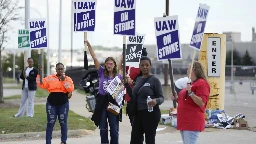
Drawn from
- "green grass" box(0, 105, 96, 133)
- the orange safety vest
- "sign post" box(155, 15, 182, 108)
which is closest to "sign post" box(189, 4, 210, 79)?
"sign post" box(155, 15, 182, 108)

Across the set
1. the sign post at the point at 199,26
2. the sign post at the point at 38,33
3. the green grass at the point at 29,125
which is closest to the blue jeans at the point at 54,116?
the green grass at the point at 29,125

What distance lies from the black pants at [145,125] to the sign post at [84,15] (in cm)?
268

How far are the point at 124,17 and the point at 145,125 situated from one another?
2.31 meters

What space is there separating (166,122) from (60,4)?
27436mm

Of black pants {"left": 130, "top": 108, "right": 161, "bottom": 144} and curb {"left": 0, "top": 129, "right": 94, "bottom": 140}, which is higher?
black pants {"left": 130, "top": 108, "right": 161, "bottom": 144}

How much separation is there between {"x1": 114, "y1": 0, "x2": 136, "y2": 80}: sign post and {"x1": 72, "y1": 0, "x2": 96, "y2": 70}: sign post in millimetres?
865

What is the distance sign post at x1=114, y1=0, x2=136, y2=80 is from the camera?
10773mm

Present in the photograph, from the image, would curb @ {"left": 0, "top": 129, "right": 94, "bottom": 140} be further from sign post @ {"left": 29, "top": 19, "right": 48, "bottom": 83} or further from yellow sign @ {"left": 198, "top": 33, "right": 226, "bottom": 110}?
yellow sign @ {"left": 198, "top": 33, "right": 226, "bottom": 110}

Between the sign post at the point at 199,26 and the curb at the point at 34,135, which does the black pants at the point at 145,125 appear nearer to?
the sign post at the point at 199,26

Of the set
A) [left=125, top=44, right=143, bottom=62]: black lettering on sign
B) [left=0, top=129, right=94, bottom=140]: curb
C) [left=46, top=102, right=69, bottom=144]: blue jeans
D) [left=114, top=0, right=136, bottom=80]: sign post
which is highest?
[left=114, top=0, right=136, bottom=80]: sign post

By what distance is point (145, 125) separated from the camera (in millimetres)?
9438

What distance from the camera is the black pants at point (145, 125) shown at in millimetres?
9438

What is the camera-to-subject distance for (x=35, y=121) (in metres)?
15.8

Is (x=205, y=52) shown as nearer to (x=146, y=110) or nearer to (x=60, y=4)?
(x=146, y=110)
